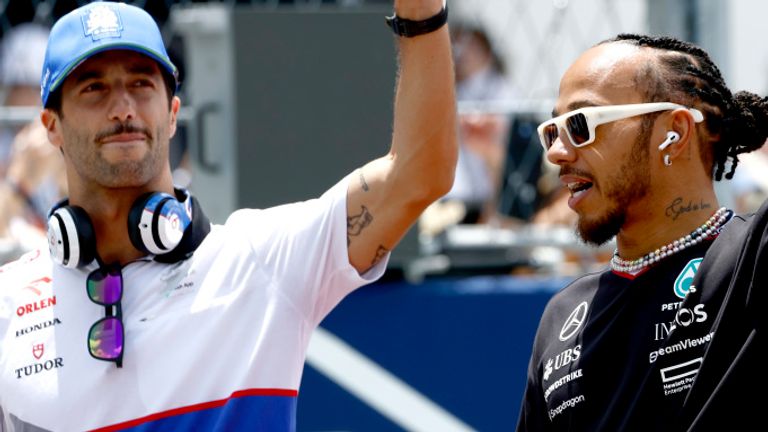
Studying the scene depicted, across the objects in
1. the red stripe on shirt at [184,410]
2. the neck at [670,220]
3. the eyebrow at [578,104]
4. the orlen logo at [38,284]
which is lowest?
the red stripe on shirt at [184,410]

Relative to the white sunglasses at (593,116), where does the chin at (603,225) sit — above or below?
below

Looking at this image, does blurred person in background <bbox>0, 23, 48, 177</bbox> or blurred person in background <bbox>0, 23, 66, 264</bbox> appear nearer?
blurred person in background <bbox>0, 23, 66, 264</bbox>

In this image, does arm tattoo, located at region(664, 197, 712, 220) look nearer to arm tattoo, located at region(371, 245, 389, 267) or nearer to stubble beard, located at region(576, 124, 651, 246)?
stubble beard, located at region(576, 124, 651, 246)

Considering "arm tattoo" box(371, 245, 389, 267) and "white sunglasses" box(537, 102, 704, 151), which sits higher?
"white sunglasses" box(537, 102, 704, 151)

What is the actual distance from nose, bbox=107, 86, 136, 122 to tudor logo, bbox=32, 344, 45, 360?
55 centimetres

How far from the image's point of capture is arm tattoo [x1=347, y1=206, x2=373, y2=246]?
2945 mm

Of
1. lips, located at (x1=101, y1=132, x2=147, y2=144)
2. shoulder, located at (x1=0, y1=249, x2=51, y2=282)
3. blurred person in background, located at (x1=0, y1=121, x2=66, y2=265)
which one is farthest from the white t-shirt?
blurred person in background, located at (x1=0, y1=121, x2=66, y2=265)

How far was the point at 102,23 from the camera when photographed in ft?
10.3

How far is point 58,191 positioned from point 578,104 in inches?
103

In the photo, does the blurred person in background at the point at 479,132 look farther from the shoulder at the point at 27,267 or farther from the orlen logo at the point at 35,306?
the orlen logo at the point at 35,306

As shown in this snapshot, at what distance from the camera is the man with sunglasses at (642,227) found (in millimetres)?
2604

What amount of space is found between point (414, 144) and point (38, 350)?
3.23 ft

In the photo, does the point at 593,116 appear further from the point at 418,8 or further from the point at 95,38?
the point at 95,38

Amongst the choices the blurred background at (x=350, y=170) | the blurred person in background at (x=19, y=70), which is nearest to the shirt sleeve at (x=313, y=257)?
the blurred background at (x=350, y=170)
